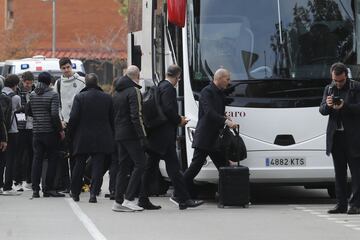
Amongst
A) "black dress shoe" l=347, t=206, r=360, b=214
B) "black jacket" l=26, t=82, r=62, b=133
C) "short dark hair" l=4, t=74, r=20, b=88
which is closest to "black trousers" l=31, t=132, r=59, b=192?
"black jacket" l=26, t=82, r=62, b=133

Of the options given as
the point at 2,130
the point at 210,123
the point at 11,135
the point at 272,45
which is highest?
the point at 272,45

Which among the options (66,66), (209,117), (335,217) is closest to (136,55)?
(66,66)

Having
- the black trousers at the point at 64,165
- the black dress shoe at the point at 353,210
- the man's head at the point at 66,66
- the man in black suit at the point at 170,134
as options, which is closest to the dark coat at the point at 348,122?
the black dress shoe at the point at 353,210

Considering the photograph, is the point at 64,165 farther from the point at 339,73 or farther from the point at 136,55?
the point at 339,73

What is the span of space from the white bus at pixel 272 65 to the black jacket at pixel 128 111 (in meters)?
1.28

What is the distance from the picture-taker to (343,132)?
13.5 m

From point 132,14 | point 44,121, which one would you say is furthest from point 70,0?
point 44,121

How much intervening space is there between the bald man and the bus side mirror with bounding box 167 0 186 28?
92cm

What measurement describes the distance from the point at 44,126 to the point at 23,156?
222 centimetres

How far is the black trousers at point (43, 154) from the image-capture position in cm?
1628

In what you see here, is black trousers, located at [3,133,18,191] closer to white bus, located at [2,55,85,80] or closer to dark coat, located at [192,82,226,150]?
dark coat, located at [192,82,226,150]

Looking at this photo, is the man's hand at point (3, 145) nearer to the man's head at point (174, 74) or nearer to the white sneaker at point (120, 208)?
the white sneaker at point (120, 208)

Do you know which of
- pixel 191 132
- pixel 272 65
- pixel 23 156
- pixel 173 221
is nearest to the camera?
pixel 173 221

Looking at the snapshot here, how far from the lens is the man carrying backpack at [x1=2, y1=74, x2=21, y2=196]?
1695cm
